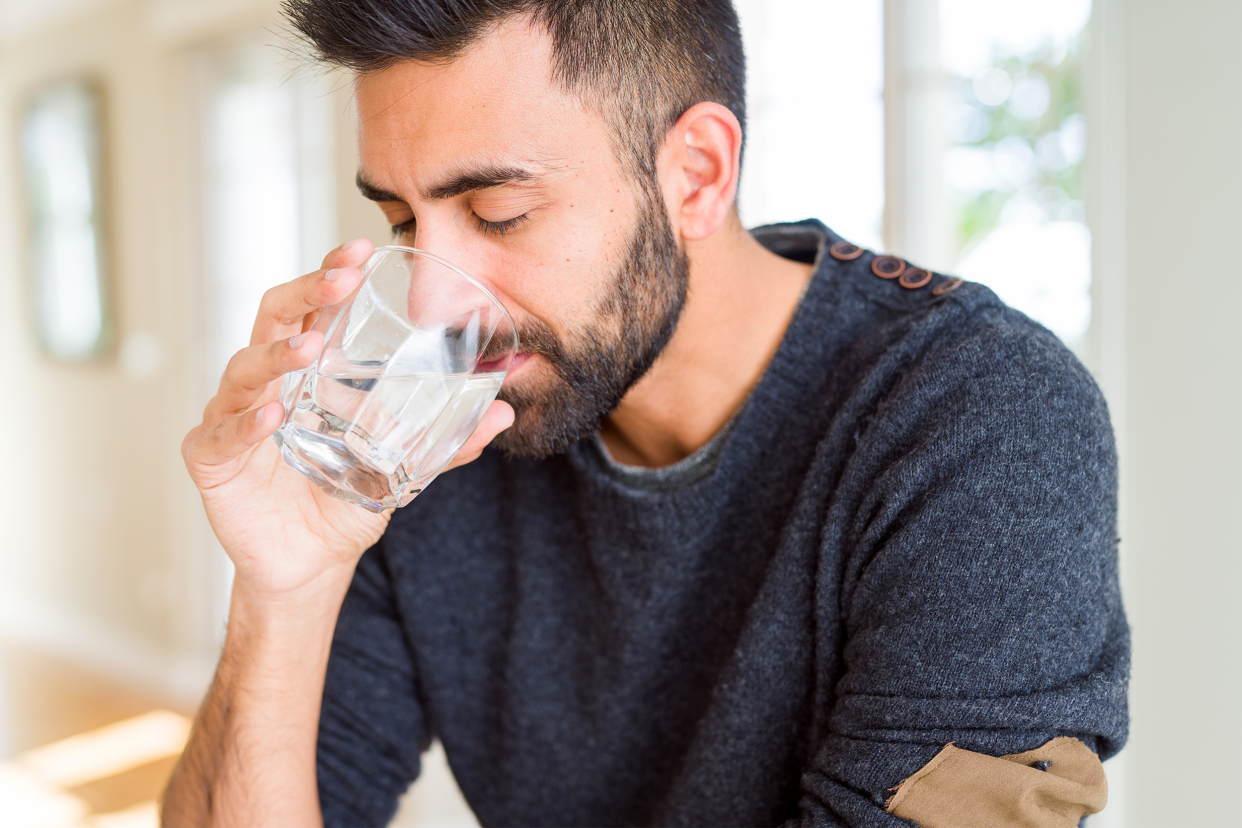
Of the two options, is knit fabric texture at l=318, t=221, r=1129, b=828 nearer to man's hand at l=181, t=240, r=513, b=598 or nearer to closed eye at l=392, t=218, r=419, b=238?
man's hand at l=181, t=240, r=513, b=598

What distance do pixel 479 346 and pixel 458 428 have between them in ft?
0.26

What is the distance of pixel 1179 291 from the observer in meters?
1.21

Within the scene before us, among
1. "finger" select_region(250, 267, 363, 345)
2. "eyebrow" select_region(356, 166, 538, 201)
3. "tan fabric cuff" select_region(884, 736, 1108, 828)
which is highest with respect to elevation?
"eyebrow" select_region(356, 166, 538, 201)

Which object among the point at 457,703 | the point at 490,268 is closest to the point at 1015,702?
the point at 490,268

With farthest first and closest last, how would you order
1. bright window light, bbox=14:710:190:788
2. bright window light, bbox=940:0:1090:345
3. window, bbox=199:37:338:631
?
window, bbox=199:37:338:631 < bright window light, bbox=14:710:190:788 < bright window light, bbox=940:0:1090:345

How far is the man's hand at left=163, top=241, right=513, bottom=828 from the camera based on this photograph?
3.51 feet

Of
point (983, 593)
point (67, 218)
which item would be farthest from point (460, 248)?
point (67, 218)

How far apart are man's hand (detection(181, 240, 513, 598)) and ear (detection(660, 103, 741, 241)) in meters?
0.35

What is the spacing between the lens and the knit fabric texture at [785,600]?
811mm

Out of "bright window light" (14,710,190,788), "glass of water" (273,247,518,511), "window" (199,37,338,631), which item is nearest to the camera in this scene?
"glass of water" (273,247,518,511)

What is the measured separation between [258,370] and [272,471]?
0.23 m

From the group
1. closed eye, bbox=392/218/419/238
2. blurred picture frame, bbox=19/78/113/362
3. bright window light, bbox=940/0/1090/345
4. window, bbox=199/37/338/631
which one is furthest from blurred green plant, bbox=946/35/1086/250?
blurred picture frame, bbox=19/78/113/362

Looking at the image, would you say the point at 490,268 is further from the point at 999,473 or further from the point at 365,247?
the point at 999,473

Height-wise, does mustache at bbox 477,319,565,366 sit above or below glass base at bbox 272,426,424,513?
above
